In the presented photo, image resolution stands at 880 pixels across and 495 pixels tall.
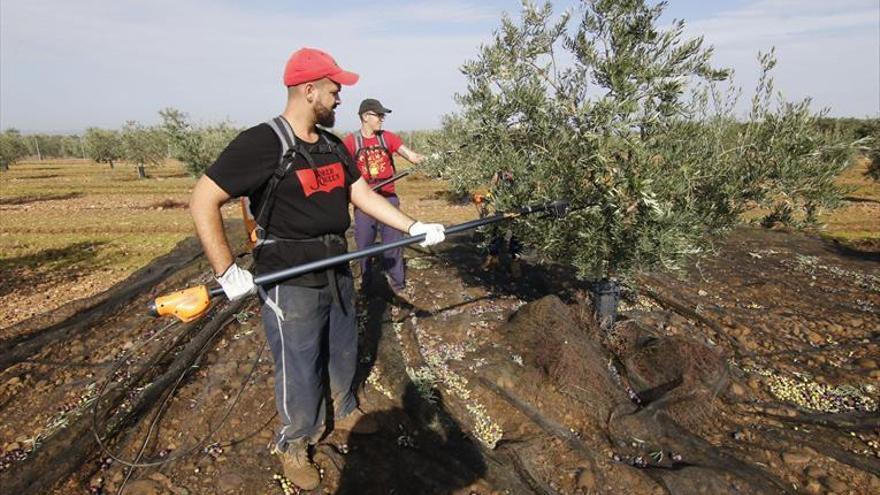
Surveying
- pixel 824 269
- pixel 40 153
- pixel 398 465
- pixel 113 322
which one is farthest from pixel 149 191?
pixel 40 153

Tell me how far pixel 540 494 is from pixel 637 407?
6.13 ft

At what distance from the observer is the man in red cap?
11.4ft

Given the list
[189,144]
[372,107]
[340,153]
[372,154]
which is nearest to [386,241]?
[372,154]

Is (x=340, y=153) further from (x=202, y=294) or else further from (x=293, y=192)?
(x=202, y=294)

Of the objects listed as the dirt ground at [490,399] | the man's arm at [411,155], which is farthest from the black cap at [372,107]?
the dirt ground at [490,399]

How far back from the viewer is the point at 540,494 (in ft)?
13.6

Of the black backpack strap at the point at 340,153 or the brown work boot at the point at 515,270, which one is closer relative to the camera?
the black backpack strap at the point at 340,153

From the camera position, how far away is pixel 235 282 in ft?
11.5

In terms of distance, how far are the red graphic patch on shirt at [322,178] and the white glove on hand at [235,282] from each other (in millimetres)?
841

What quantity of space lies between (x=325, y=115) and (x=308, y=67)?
0.43 m

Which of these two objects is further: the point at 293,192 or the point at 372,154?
the point at 372,154

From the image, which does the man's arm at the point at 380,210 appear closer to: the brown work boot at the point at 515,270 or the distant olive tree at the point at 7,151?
the brown work boot at the point at 515,270

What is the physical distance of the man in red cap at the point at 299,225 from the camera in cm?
348

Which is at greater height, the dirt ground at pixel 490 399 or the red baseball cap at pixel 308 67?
the red baseball cap at pixel 308 67
